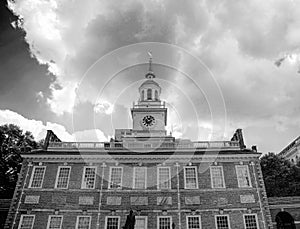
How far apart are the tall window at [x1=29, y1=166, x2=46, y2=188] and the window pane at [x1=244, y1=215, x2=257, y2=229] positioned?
18.6 metres

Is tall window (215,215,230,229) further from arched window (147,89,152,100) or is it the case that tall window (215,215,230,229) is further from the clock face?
arched window (147,89,152,100)

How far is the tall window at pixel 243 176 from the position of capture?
987 inches

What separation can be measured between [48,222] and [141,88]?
2594cm

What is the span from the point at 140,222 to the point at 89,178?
6.18 m

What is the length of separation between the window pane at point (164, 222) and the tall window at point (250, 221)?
21.5ft

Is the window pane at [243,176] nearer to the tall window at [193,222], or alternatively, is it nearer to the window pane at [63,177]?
the tall window at [193,222]

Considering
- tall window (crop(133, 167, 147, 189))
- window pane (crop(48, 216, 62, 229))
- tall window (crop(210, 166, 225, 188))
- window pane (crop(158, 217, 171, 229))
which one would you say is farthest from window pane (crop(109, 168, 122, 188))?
tall window (crop(210, 166, 225, 188))

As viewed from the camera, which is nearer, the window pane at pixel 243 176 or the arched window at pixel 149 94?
the window pane at pixel 243 176

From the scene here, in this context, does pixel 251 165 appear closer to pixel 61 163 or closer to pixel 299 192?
pixel 299 192

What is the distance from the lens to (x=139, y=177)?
2559 cm

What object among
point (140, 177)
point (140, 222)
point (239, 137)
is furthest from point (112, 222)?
point (239, 137)

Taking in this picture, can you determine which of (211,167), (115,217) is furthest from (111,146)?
(211,167)

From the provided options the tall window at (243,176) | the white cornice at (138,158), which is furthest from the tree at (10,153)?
the tall window at (243,176)

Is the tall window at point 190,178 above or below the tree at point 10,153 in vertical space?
below
